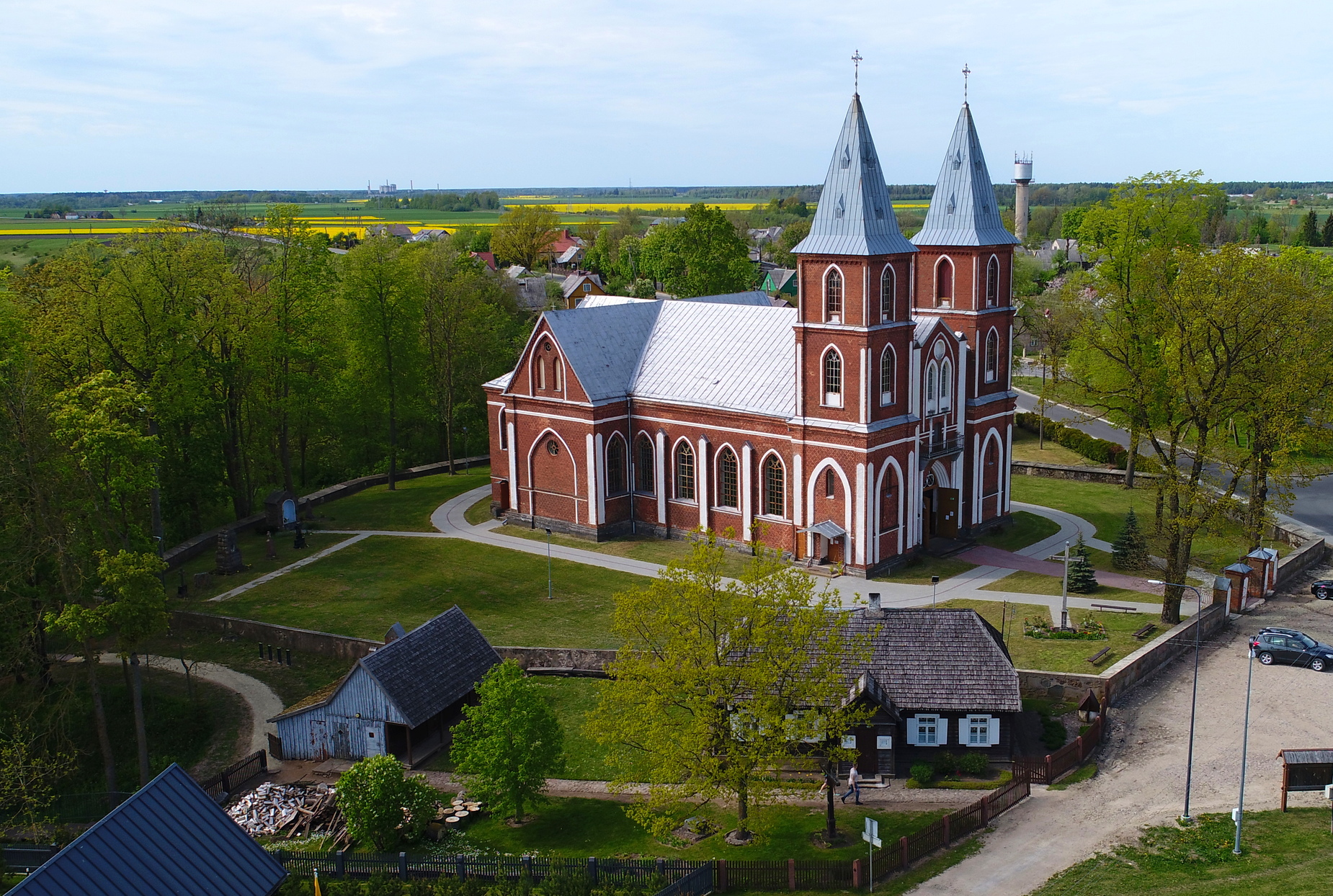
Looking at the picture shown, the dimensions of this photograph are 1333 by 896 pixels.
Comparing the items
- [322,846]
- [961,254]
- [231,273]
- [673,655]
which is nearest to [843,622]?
[673,655]

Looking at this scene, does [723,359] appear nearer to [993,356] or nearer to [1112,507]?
[993,356]

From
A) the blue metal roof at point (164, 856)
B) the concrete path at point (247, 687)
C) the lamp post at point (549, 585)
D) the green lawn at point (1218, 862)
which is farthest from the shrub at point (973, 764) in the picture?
the concrete path at point (247, 687)

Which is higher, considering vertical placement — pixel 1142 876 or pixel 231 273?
pixel 231 273

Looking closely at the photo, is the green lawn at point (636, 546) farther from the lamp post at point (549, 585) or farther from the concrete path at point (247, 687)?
the concrete path at point (247, 687)

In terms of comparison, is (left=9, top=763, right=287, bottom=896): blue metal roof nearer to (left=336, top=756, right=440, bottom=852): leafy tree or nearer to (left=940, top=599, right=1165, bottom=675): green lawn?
(left=336, top=756, right=440, bottom=852): leafy tree

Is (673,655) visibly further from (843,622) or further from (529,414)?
(529,414)

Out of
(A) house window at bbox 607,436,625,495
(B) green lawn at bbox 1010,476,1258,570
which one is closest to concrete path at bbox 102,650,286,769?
(A) house window at bbox 607,436,625,495

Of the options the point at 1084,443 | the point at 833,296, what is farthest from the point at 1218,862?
the point at 1084,443
